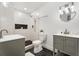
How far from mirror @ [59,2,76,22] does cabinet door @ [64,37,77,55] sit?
0.78 meters

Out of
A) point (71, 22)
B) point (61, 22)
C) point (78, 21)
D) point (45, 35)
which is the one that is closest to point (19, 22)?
point (45, 35)

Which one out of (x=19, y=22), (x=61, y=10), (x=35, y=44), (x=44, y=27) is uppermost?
(x=61, y=10)

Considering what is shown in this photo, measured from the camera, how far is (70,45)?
1.64 meters

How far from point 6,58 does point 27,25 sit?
8.36 feet

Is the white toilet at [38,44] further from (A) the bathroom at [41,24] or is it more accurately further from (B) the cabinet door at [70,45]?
(B) the cabinet door at [70,45]

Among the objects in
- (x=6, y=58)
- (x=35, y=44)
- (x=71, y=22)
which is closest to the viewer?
(x=6, y=58)

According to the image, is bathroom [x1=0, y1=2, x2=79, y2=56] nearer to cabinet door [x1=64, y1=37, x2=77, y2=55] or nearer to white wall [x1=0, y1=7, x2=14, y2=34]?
white wall [x1=0, y1=7, x2=14, y2=34]

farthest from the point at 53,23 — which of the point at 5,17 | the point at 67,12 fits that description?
the point at 5,17

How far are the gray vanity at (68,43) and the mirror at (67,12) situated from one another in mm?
680

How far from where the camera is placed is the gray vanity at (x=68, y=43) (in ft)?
5.00

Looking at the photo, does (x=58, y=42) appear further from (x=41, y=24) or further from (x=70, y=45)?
(x=41, y=24)

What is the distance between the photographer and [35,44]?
102 inches

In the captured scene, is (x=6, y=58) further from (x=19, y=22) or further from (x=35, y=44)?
(x=19, y=22)

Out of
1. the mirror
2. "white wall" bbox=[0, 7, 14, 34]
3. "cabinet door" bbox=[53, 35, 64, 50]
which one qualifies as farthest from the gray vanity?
"white wall" bbox=[0, 7, 14, 34]
